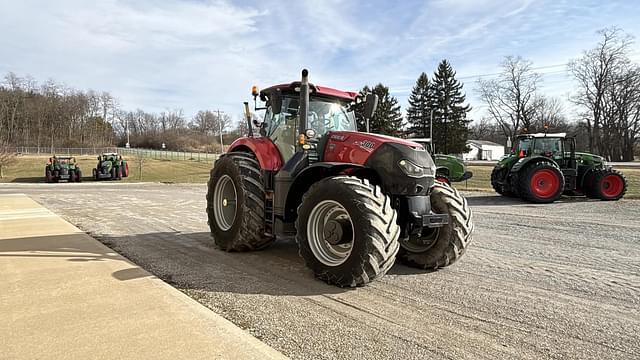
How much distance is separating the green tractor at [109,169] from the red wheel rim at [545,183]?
28.2 m

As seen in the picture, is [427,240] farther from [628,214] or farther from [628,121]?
[628,121]

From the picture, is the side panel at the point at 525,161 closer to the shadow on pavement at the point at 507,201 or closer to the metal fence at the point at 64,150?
the shadow on pavement at the point at 507,201

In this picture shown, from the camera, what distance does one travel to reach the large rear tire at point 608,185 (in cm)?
1338

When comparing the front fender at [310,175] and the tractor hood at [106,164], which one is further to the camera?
the tractor hood at [106,164]

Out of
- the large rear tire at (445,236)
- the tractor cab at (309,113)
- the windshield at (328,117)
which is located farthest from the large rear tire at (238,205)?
the large rear tire at (445,236)

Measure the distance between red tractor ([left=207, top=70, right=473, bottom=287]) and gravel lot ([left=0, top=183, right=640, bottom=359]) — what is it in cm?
32

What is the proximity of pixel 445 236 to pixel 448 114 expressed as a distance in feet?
184

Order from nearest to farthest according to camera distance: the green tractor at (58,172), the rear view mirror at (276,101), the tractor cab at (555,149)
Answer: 1. the rear view mirror at (276,101)
2. the tractor cab at (555,149)
3. the green tractor at (58,172)

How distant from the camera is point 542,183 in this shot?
13.1m

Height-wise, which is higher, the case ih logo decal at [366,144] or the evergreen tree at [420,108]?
the evergreen tree at [420,108]

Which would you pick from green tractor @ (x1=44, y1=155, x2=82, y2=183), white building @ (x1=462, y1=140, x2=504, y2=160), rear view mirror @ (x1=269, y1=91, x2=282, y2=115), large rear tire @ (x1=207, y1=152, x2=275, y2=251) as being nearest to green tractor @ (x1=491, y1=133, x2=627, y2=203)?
large rear tire @ (x1=207, y1=152, x2=275, y2=251)

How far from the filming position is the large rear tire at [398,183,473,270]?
4844mm

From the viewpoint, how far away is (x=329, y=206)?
4.53 m

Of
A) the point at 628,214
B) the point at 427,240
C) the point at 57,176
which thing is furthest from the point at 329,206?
the point at 57,176
